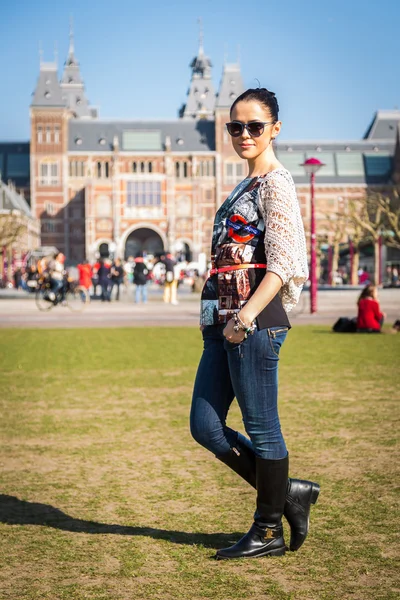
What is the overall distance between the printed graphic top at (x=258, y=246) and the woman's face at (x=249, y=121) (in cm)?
11

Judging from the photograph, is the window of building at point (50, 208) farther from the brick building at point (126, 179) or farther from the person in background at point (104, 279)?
the person in background at point (104, 279)

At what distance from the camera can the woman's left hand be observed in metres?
3.20

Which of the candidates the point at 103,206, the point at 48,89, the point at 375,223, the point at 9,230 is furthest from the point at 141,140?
the point at 375,223

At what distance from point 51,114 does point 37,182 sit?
21.2ft

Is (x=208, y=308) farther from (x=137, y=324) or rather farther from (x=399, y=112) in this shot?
(x=399, y=112)

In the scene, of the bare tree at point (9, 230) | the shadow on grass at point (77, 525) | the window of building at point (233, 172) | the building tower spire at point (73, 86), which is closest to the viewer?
the shadow on grass at point (77, 525)

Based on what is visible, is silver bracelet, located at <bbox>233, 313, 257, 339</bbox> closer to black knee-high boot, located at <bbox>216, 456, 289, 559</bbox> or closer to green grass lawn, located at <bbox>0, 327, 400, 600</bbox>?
black knee-high boot, located at <bbox>216, 456, 289, 559</bbox>

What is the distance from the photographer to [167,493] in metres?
4.59

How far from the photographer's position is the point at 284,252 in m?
3.26

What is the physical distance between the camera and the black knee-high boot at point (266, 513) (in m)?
3.42

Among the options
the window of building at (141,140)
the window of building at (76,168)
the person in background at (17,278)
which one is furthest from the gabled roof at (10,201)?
the person in background at (17,278)

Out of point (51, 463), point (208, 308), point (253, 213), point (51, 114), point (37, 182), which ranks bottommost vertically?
point (51, 463)

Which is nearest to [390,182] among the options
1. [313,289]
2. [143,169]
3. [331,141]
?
[331,141]

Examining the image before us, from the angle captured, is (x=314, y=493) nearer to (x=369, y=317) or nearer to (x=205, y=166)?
(x=369, y=317)
